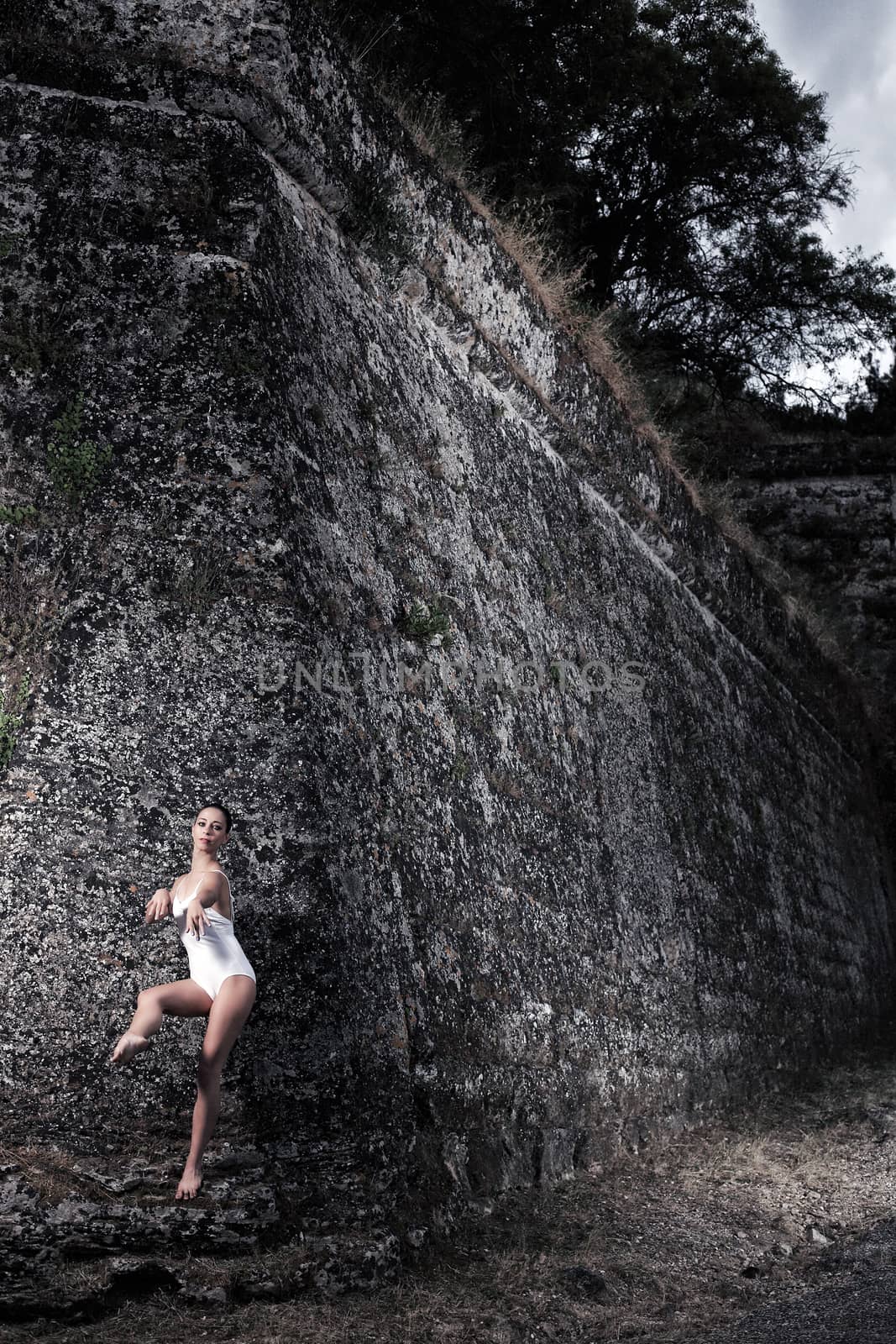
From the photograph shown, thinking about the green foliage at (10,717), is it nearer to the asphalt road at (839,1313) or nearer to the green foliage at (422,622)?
the green foliage at (422,622)

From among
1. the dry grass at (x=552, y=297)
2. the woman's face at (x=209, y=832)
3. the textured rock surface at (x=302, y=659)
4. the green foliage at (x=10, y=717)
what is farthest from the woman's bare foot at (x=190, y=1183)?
the dry grass at (x=552, y=297)

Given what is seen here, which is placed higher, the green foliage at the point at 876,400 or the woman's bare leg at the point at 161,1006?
the green foliage at the point at 876,400

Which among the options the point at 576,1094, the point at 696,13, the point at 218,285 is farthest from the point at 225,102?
the point at 696,13

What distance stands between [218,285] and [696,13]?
12.0 m

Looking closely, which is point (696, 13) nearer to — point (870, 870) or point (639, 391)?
point (639, 391)

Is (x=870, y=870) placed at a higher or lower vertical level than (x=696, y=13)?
lower

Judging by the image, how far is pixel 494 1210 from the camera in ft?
13.5

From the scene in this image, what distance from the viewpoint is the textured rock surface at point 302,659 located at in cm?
354

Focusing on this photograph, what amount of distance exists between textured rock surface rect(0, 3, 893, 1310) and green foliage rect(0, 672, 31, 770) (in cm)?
5

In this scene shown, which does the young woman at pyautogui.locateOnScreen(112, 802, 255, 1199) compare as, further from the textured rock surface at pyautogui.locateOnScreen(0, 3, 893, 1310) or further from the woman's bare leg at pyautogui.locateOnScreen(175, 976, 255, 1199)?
the textured rock surface at pyautogui.locateOnScreen(0, 3, 893, 1310)

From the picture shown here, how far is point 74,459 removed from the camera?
4012 mm

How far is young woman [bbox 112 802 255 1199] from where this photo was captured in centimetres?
321

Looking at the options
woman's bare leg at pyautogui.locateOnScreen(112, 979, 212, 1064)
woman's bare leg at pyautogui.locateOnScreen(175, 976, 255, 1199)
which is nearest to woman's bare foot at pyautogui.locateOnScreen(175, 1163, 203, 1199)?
woman's bare leg at pyautogui.locateOnScreen(175, 976, 255, 1199)

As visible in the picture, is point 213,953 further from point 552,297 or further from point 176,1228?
point 552,297
